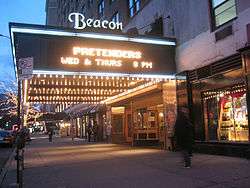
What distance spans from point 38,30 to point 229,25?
24.6 feet

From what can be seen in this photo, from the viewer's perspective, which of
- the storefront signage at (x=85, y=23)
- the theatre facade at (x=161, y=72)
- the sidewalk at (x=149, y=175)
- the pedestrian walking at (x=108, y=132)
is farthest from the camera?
the pedestrian walking at (x=108, y=132)

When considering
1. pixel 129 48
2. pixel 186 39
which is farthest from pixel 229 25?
pixel 129 48

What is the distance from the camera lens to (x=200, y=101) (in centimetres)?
1627

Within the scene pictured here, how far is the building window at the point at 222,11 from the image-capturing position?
1429cm

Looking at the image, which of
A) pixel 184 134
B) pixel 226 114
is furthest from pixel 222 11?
pixel 184 134

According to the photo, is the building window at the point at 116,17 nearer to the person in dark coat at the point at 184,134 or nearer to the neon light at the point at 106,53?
the neon light at the point at 106,53

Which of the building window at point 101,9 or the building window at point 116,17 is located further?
the building window at point 101,9

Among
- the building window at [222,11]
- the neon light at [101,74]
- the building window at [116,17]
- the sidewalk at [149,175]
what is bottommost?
the sidewalk at [149,175]

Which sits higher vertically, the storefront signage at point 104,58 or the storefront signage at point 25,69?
the storefront signage at point 104,58

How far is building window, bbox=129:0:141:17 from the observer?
24.7 m

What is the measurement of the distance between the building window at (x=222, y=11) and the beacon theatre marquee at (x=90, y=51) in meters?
3.42

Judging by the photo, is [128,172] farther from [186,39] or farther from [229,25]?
[186,39]

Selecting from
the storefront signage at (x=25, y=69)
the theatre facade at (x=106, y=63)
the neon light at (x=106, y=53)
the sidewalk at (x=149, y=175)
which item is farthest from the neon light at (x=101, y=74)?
the storefront signage at (x=25, y=69)

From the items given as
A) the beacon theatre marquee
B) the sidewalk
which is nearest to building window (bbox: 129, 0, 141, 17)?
the beacon theatre marquee
